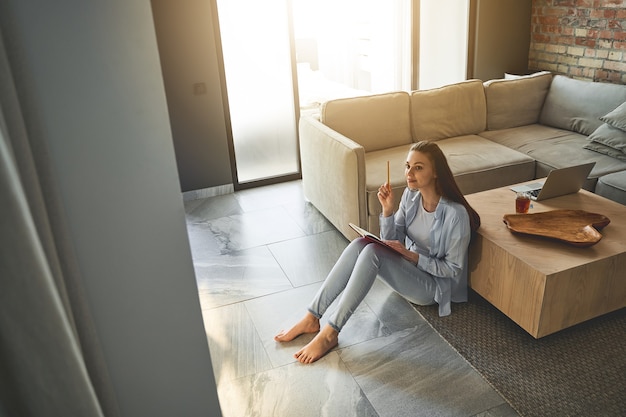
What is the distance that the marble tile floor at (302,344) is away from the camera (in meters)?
2.09

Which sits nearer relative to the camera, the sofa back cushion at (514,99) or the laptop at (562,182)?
the laptop at (562,182)

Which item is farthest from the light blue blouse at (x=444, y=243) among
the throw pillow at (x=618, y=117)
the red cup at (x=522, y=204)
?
the throw pillow at (x=618, y=117)

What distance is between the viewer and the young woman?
2.35 metres

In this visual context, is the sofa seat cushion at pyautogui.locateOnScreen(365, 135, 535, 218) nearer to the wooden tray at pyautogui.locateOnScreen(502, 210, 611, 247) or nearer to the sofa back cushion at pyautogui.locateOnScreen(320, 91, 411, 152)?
the sofa back cushion at pyautogui.locateOnScreen(320, 91, 411, 152)

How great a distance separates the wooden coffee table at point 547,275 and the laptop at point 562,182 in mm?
275

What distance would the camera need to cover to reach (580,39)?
4273mm

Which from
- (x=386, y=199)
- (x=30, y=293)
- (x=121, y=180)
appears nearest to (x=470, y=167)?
(x=386, y=199)

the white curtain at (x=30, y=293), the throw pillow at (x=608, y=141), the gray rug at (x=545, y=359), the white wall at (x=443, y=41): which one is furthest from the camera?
the white wall at (x=443, y=41)

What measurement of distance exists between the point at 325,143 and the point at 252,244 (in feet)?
2.76

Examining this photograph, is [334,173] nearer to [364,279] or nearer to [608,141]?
[364,279]

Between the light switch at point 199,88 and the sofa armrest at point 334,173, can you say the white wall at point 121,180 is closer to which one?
the sofa armrest at point 334,173

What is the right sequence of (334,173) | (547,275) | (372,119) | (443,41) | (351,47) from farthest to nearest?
(351,47), (443,41), (372,119), (334,173), (547,275)

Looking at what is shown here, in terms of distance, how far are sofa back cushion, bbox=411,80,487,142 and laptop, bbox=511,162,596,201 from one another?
127 centimetres

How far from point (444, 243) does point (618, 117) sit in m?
1.95
